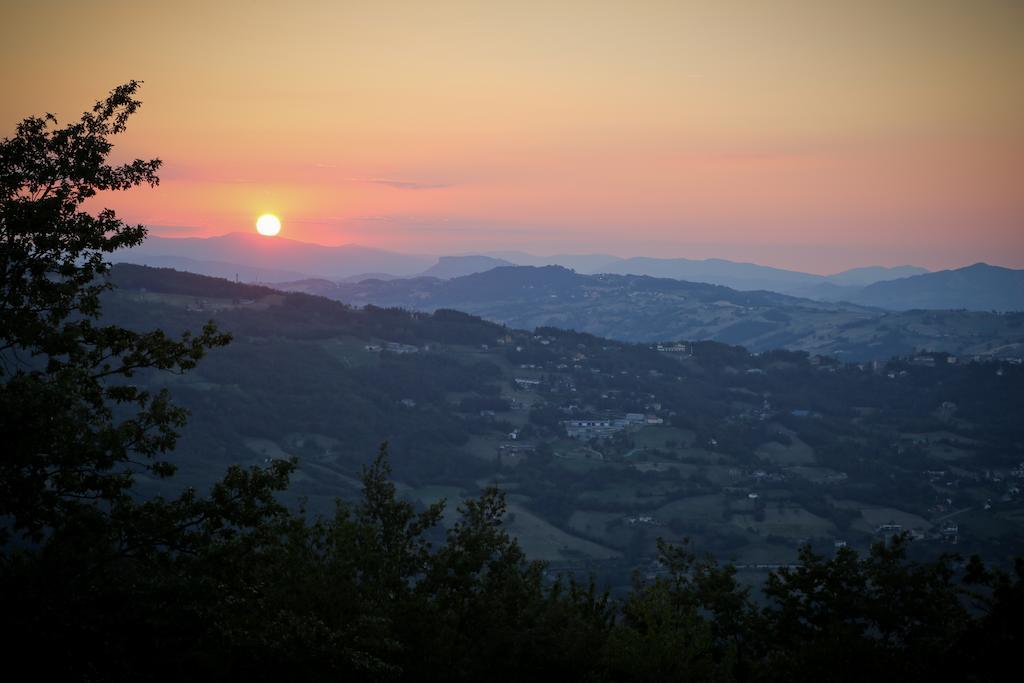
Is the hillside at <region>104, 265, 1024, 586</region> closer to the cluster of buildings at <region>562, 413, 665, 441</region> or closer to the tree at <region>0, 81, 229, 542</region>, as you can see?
the cluster of buildings at <region>562, 413, 665, 441</region>

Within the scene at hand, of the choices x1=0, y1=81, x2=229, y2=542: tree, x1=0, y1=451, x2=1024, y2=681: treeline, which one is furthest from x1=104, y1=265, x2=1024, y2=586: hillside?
x1=0, y1=81, x2=229, y2=542: tree

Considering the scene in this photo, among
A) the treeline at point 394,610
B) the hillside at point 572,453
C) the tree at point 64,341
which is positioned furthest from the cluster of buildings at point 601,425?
the tree at point 64,341

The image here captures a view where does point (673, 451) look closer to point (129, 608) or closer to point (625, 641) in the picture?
point (625, 641)

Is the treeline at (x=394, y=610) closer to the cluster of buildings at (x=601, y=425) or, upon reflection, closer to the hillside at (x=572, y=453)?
the hillside at (x=572, y=453)

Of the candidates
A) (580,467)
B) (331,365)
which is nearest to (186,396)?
(331,365)

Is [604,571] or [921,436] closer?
[604,571]

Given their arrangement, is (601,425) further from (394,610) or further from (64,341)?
(64,341)
